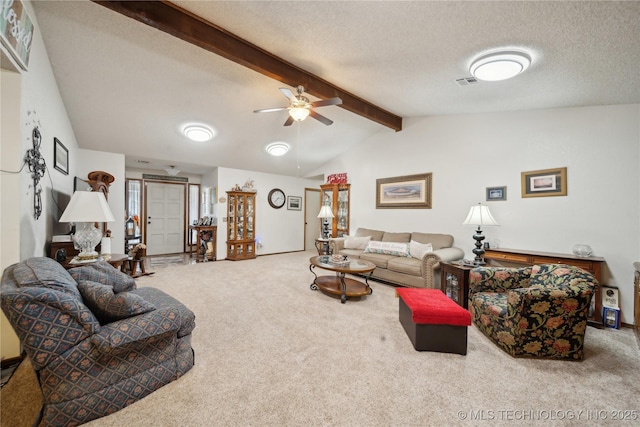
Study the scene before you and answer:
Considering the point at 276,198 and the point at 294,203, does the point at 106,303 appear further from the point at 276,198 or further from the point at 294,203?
the point at 294,203

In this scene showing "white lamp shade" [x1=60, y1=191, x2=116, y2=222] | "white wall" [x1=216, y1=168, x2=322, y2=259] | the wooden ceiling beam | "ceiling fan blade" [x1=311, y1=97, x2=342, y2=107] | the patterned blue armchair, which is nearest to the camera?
the patterned blue armchair

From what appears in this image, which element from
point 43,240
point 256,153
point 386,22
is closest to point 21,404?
point 43,240

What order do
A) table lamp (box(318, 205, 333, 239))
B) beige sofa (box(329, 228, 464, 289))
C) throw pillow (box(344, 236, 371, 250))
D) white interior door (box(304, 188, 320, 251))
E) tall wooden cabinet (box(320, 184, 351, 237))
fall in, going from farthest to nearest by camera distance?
white interior door (box(304, 188, 320, 251)) → tall wooden cabinet (box(320, 184, 351, 237)) → table lamp (box(318, 205, 333, 239)) → throw pillow (box(344, 236, 371, 250)) → beige sofa (box(329, 228, 464, 289))

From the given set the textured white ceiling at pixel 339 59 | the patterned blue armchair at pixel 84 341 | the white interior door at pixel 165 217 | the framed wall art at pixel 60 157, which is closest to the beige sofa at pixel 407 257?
the textured white ceiling at pixel 339 59

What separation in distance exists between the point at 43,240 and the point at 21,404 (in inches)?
68.3

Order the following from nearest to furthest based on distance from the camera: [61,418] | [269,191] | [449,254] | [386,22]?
[61,418] → [386,22] → [449,254] → [269,191]

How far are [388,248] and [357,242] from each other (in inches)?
29.0

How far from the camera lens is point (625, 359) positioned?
2.06m

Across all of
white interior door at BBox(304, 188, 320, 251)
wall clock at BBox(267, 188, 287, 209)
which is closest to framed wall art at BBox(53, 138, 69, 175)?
wall clock at BBox(267, 188, 287, 209)

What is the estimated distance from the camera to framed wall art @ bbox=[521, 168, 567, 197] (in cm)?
307

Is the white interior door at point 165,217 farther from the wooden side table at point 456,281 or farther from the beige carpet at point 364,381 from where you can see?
the wooden side table at point 456,281

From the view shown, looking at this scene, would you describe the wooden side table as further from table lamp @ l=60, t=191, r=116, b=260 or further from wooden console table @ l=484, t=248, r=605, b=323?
table lamp @ l=60, t=191, r=116, b=260

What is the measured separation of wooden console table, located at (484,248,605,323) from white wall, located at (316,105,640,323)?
0.97 feet

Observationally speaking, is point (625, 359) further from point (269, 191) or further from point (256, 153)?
point (269, 191)
